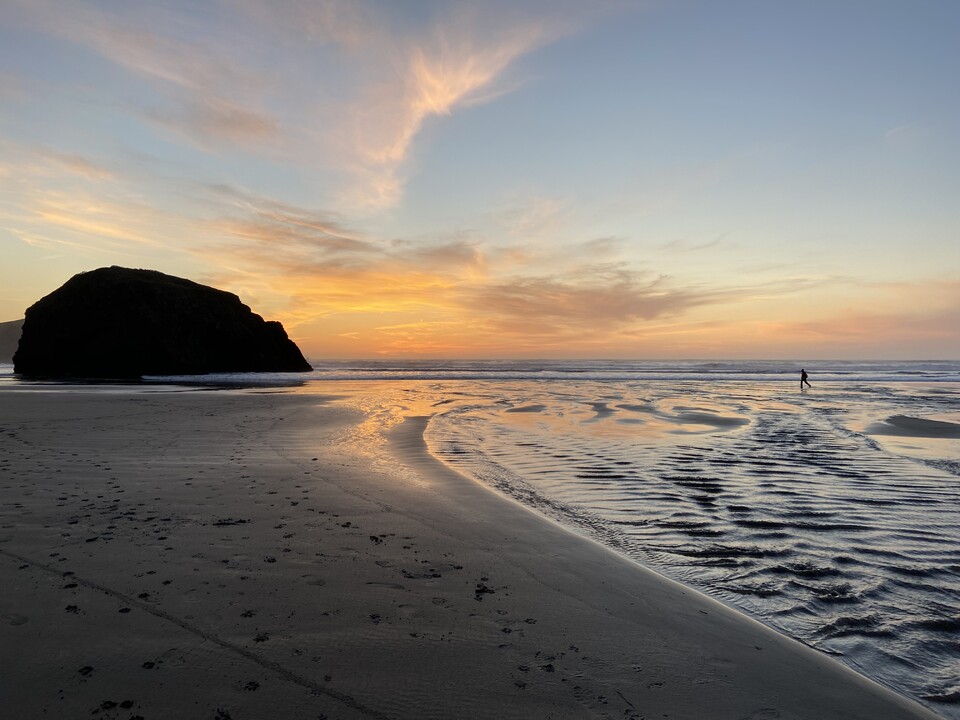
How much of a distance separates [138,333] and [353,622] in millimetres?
64121

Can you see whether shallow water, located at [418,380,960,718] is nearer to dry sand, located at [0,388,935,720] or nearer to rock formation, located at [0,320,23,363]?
dry sand, located at [0,388,935,720]

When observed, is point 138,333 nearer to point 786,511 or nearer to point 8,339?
point 786,511

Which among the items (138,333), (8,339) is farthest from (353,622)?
(8,339)

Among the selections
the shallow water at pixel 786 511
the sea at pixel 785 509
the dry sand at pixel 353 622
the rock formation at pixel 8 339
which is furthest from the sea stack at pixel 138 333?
the rock formation at pixel 8 339

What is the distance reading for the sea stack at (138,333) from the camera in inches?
2106

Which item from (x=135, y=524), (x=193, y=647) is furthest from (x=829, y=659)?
(x=135, y=524)

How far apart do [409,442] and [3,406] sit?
1808 cm

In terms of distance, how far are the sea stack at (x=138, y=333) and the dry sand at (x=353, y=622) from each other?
56.6 meters

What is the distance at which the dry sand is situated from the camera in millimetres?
2752

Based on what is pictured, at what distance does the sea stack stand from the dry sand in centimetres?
5663

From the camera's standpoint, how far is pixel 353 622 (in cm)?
355

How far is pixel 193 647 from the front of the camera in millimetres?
3129

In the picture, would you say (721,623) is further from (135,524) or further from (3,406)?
(3,406)

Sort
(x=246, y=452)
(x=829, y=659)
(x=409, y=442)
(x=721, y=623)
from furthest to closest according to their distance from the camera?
(x=409, y=442) < (x=246, y=452) < (x=721, y=623) < (x=829, y=659)
